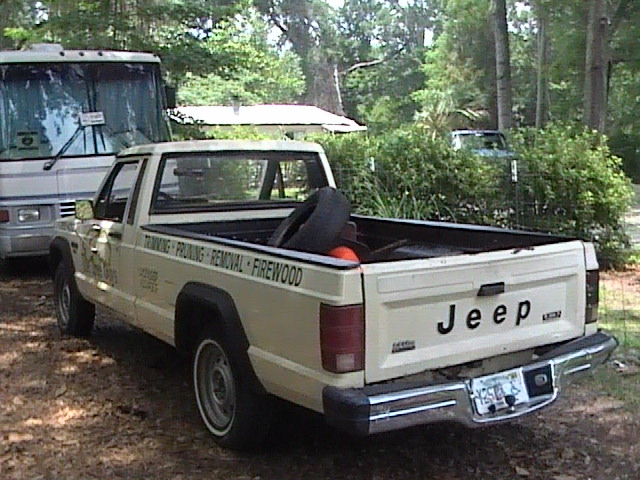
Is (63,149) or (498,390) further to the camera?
(63,149)

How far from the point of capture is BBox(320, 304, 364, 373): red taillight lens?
3787mm

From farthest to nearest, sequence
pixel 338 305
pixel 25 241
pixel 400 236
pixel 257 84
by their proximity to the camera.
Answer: pixel 257 84 < pixel 25 241 < pixel 400 236 < pixel 338 305

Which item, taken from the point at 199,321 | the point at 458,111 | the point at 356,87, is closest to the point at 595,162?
the point at 199,321

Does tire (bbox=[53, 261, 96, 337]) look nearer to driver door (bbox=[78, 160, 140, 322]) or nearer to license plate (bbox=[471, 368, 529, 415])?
driver door (bbox=[78, 160, 140, 322])

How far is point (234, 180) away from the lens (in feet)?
21.5

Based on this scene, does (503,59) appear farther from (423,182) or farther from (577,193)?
(577,193)

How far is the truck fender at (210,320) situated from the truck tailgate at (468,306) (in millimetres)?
845

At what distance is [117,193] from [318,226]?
231 cm

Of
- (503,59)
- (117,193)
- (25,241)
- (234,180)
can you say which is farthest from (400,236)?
(503,59)

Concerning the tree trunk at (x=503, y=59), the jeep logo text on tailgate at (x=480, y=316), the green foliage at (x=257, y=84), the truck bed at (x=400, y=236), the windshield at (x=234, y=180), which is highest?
the green foliage at (x=257, y=84)

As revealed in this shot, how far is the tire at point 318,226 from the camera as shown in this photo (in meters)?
4.95

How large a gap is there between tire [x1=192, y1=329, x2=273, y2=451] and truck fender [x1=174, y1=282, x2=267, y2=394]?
0.05 m

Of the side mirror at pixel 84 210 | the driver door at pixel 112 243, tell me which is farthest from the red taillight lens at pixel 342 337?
the side mirror at pixel 84 210

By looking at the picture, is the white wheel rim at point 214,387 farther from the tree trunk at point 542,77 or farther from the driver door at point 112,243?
the tree trunk at point 542,77
